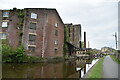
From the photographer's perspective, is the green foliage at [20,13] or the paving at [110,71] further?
the green foliage at [20,13]

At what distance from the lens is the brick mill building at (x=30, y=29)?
1363 inches

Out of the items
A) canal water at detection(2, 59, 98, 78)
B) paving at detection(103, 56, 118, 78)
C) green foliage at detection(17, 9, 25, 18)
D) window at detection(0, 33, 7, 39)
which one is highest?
green foliage at detection(17, 9, 25, 18)

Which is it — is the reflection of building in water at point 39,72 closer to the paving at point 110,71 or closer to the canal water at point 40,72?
the canal water at point 40,72

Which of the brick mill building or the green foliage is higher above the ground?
the green foliage

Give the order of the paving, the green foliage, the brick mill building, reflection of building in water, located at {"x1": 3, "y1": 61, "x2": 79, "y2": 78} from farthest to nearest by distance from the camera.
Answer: the green foliage < the brick mill building < reflection of building in water, located at {"x1": 3, "y1": 61, "x2": 79, "y2": 78} < the paving

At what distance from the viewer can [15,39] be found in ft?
116

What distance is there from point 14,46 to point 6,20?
7.11 meters

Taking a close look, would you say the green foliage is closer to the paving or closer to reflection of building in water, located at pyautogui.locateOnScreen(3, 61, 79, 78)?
reflection of building in water, located at pyautogui.locateOnScreen(3, 61, 79, 78)

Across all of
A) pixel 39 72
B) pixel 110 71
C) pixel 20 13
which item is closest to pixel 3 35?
pixel 20 13

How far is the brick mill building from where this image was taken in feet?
114

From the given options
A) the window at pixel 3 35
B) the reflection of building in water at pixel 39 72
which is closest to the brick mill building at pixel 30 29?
the window at pixel 3 35

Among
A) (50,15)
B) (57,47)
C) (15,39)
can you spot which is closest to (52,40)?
(57,47)

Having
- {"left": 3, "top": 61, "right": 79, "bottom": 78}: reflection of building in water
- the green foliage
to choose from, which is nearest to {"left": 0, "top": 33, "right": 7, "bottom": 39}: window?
the green foliage

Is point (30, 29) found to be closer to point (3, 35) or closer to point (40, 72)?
point (3, 35)
